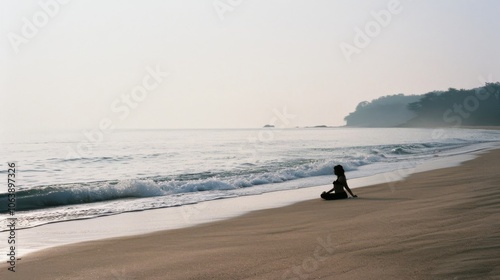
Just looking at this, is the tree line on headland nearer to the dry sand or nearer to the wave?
the wave

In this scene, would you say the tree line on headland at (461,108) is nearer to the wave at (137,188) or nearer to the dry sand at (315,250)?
the wave at (137,188)

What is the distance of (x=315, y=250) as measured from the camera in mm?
7176

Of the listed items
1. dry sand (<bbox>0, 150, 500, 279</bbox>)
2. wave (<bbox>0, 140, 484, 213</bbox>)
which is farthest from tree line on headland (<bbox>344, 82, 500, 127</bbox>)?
dry sand (<bbox>0, 150, 500, 279</bbox>)

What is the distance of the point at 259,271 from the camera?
631cm

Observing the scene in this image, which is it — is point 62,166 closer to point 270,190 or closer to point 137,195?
point 137,195

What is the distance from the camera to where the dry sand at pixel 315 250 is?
5914 millimetres

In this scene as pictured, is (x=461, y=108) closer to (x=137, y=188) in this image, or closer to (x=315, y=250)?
(x=137, y=188)

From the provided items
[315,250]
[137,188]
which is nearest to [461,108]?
[137,188]

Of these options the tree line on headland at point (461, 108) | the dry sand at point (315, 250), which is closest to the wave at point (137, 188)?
the dry sand at point (315, 250)

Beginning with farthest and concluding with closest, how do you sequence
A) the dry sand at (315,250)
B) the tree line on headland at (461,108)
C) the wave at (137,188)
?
the tree line on headland at (461,108), the wave at (137,188), the dry sand at (315,250)

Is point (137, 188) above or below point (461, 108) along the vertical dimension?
below

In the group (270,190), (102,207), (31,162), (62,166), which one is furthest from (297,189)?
(31,162)

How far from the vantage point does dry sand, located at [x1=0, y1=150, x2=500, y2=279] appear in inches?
233

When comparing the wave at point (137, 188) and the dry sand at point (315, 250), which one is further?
the wave at point (137, 188)
